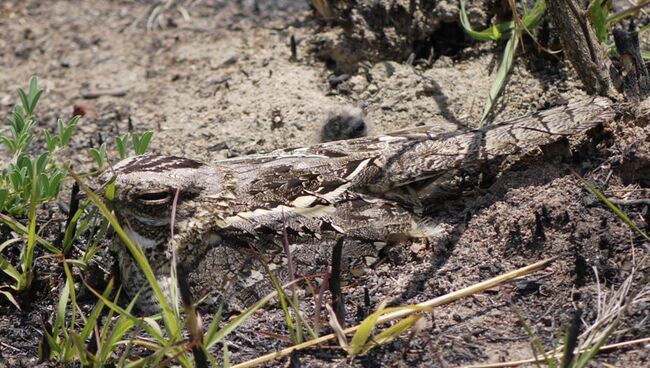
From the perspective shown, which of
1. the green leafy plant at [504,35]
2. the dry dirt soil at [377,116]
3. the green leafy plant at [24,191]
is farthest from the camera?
the green leafy plant at [504,35]

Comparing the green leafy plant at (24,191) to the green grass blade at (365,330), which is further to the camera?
the green leafy plant at (24,191)

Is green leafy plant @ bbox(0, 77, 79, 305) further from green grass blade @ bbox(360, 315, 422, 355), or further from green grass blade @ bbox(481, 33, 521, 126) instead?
green grass blade @ bbox(481, 33, 521, 126)

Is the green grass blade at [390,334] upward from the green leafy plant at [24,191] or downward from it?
downward

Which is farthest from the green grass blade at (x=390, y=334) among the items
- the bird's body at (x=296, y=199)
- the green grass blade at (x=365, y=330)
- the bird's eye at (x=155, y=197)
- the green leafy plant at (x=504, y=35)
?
the green leafy plant at (x=504, y=35)

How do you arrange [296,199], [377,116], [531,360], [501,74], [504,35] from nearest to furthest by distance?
[531,360], [296,199], [501,74], [504,35], [377,116]

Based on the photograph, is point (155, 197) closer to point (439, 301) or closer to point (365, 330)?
point (365, 330)

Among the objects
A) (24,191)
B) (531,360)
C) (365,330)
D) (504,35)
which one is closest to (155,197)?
(24,191)

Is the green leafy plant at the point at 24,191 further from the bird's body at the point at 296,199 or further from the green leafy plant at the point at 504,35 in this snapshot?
the green leafy plant at the point at 504,35

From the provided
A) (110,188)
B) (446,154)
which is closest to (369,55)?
(446,154)
